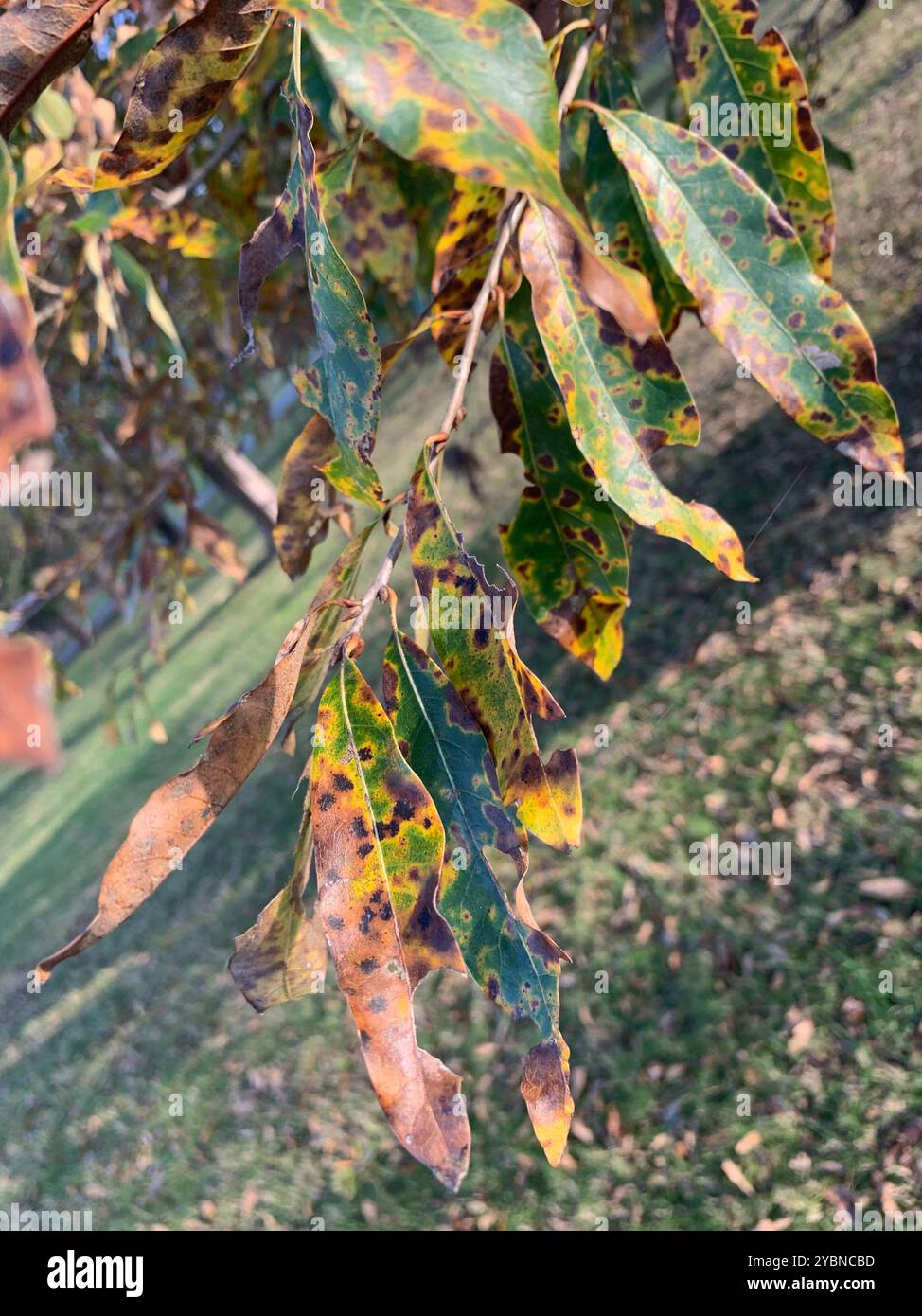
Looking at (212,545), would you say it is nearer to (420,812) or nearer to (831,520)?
(420,812)

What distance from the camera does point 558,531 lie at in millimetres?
1035

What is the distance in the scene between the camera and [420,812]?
2.29ft

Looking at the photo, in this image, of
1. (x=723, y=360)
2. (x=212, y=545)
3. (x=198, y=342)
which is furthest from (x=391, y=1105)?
(x=723, y=360)

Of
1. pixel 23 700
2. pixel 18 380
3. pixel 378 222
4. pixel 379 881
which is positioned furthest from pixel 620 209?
pixel 23 700

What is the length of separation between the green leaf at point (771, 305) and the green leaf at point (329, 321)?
29 cm

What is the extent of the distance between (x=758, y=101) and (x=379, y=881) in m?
0.88

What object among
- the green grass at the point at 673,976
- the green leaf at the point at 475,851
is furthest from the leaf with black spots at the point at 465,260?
the green grass at the point at 673,976

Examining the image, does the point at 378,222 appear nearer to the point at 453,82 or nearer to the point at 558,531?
the point at 558,531

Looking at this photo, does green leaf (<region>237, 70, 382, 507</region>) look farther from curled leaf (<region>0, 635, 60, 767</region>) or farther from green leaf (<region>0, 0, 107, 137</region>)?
curled leaf (<region>0, 635, 60, 767</region>)

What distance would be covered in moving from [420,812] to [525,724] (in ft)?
0.38

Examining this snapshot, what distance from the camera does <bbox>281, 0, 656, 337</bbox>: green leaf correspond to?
1.40ft

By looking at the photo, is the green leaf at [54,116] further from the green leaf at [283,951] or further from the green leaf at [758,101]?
the green leaf at [283,951]

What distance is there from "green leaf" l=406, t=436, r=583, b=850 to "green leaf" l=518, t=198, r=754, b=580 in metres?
0.12

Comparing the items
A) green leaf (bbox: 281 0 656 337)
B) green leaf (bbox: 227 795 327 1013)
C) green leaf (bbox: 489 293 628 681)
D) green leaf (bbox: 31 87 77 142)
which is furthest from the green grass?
green leaf (bbox: 281 0 656 337)
